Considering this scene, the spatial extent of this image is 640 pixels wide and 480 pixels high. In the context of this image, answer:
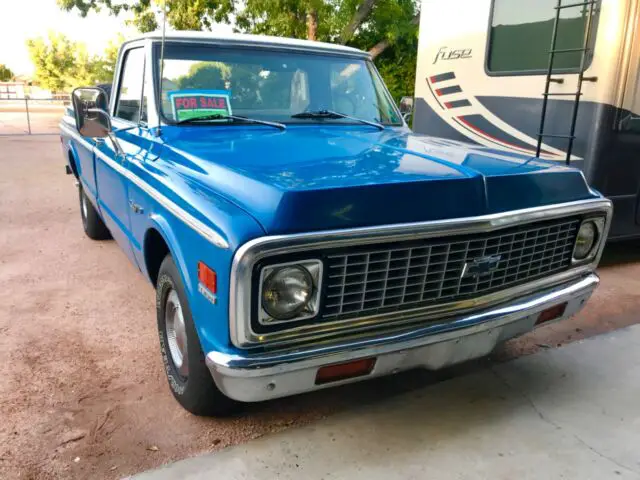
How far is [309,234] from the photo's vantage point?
192 cm

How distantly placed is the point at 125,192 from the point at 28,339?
44.6 inches

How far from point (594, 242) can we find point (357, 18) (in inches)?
429

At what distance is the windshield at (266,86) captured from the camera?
3.22 m

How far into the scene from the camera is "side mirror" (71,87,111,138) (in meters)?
3.33

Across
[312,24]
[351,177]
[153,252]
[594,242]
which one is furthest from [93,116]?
[312,24]

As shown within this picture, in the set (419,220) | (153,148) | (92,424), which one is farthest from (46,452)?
(419,220)

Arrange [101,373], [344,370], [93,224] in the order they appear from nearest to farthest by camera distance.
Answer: [344,370] < [101,373] < [93,224]

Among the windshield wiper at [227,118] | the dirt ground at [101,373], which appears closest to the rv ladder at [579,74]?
the dirt ground at [101,373]

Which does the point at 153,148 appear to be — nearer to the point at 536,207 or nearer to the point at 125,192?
the point at 125,192

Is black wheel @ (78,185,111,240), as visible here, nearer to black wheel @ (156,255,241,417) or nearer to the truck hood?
the truck hood

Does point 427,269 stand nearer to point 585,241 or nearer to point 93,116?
point 585,241

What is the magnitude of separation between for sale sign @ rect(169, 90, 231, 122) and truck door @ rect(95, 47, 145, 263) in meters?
0.34

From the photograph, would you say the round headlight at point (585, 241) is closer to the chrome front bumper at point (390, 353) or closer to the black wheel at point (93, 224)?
the chrome front bumper at point (390, 353)

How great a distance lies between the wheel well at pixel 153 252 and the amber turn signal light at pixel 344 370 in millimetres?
1231
